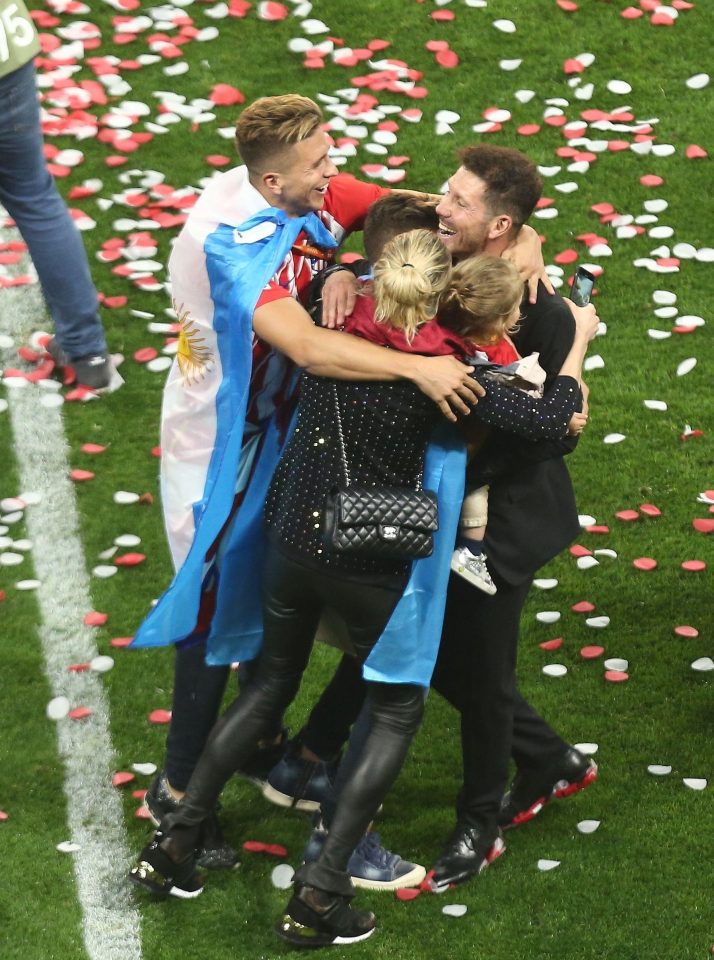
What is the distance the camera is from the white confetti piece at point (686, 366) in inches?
282

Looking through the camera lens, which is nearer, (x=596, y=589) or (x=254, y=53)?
(x=596, y=589)

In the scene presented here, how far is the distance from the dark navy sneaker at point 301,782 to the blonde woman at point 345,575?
1.79 feet

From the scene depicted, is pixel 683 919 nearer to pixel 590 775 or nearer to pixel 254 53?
pixel 590 775

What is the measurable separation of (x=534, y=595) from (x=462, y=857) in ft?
5.03

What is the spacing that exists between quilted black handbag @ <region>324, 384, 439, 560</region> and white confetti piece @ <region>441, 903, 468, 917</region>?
3.78ft

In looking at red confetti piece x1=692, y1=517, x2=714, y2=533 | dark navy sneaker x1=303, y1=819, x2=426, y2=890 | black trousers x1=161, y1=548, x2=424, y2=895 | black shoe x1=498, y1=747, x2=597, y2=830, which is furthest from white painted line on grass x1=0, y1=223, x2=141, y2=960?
red confetti piece x1=692, y1=517, x2=714, y2=533

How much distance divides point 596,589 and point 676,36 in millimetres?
4441

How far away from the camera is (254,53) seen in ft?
30.4

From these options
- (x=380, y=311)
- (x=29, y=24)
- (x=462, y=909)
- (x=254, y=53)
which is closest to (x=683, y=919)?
(x=462, y=909)

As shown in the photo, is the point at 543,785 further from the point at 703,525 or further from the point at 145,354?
the point at 145,354

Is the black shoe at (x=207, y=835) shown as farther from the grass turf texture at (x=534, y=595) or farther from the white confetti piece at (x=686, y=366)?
the white confetti piece at (x=686, y=366)

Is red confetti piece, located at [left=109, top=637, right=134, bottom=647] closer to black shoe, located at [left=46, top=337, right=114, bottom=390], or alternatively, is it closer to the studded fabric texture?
black shoe, located at [left=46, top=337, right=114, bottom=390]

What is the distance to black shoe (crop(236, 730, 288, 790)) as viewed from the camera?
5.23 meters

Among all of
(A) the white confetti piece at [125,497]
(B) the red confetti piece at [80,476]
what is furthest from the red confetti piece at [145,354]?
(A) the white confetti piece at [125,497]
